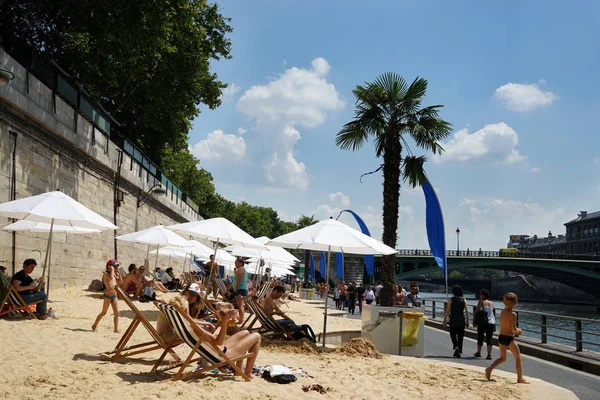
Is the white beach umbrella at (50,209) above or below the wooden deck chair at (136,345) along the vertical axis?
above

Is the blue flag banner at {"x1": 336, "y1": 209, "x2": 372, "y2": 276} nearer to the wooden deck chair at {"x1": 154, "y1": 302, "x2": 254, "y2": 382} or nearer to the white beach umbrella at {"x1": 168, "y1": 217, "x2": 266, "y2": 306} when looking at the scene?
the white beach umbrella at {"x1": 168, "y1": 217, "x2": 266, "y2": 306}

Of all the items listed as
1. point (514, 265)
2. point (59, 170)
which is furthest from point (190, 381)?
point (514, 265)

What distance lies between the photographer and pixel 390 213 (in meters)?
16.0

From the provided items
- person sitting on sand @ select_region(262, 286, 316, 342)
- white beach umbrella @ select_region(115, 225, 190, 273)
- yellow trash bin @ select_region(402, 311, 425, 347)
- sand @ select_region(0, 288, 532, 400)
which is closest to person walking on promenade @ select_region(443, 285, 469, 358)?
yellow trash bin @ select_region(402, 311, 425, 347)

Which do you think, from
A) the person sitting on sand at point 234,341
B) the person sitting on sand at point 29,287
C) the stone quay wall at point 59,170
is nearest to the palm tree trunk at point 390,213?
the person sitting on sand at point 29,287

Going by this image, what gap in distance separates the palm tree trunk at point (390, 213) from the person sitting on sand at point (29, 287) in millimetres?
8741

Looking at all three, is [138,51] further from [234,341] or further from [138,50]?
[234,341]

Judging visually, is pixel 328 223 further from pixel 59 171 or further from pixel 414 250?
pixel 414 250

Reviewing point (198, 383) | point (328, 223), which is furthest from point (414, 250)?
point (198, 383)

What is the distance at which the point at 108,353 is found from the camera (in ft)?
23.2

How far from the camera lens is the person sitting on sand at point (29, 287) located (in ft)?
32.3

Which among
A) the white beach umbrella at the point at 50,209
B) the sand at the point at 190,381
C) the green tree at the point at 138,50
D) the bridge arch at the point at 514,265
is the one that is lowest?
the sand at the point at 190,381

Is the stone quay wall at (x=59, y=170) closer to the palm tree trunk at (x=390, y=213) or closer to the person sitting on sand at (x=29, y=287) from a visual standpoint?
the person sitting on sand at (x=29, y=287)

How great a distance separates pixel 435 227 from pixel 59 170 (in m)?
10.6
